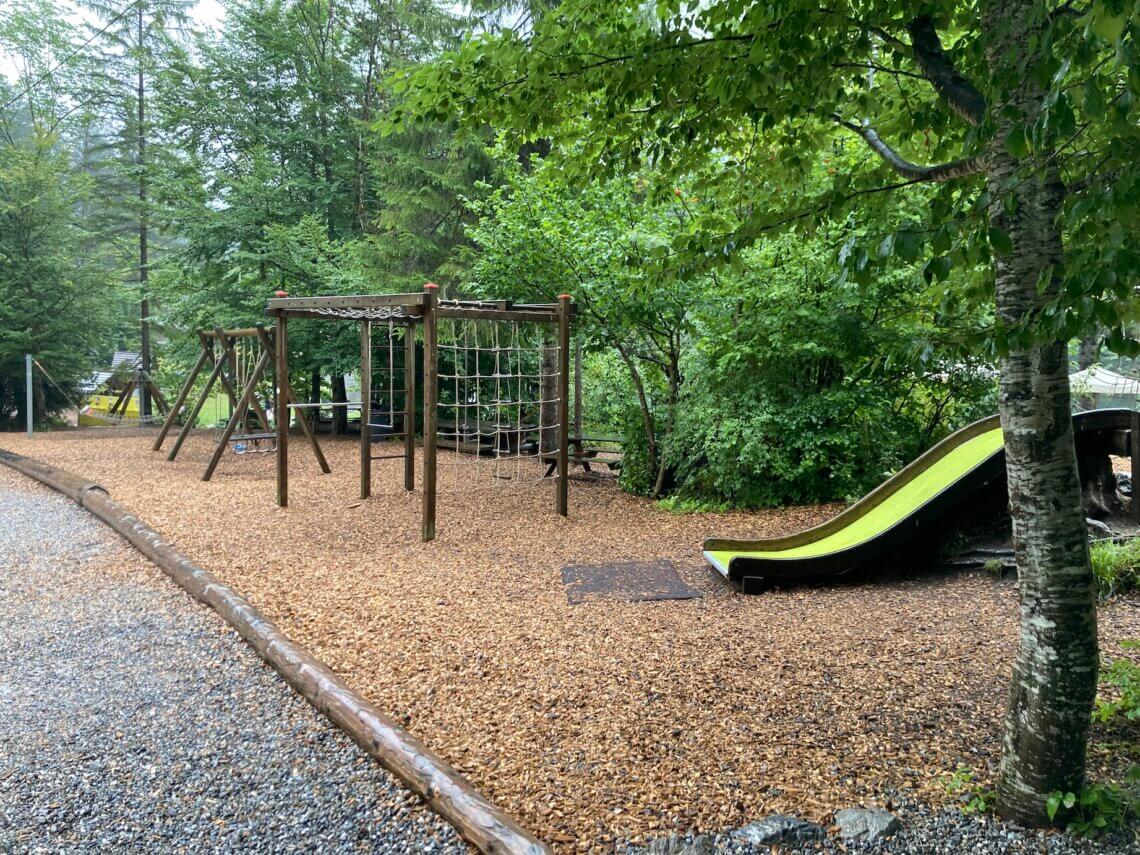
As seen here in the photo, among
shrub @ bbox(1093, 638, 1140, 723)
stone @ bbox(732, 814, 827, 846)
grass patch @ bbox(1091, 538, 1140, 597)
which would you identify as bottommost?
stone @ bbox(732, 814, 827, 846)

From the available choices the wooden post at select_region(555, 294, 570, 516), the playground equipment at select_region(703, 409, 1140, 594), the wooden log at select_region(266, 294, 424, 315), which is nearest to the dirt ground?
the playground equipment at select_region(703, 409, 1140, 594)

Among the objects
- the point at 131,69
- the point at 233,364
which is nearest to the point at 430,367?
the point at 233,364

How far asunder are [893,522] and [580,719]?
296cm

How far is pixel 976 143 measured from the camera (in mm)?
1849

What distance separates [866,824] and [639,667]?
1.33 m

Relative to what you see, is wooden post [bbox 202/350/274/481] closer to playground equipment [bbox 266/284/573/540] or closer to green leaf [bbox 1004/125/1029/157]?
playground equipment [bbox 266/284/573/540]

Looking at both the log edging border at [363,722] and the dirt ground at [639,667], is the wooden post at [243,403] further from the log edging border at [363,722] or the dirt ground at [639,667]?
the log edging border at [363,722]

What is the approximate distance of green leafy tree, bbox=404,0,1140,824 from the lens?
1.53 m

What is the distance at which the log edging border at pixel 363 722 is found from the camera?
2.22 meters

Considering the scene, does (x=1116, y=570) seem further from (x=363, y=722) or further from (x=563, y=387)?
(x=563, y=387)

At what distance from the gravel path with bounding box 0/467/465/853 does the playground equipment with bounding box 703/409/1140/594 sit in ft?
9.35

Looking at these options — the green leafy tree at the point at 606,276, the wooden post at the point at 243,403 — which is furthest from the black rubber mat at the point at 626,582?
the wooden post at the point at 243,403

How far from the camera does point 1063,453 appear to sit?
208 cm

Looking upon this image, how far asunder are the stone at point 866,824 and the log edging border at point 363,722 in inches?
34.8
